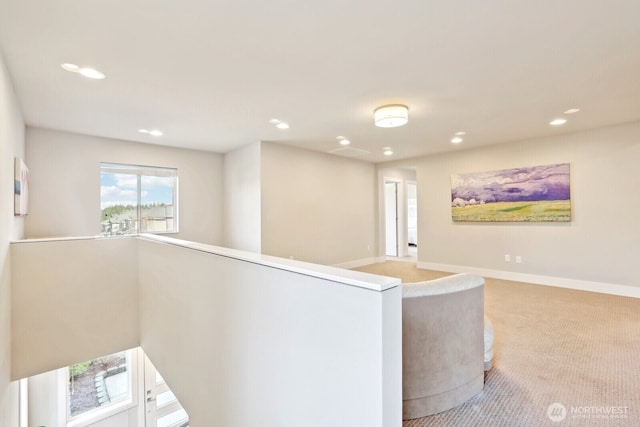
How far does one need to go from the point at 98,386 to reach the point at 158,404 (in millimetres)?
1213

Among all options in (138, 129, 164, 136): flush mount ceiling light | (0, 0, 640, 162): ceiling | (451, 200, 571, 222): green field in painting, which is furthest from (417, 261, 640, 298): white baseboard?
(138, 129, 164, 136): flush mount ceiling light

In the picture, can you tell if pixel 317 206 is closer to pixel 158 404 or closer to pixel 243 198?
pixel 243 198

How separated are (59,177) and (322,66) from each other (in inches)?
167

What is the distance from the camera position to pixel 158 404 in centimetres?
592

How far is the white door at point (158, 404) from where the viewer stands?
566cm

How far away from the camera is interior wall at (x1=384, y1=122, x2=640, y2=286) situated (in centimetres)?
411

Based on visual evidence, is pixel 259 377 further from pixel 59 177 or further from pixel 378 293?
pixel 59 177

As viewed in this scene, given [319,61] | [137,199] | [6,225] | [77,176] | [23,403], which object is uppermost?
[319,61]

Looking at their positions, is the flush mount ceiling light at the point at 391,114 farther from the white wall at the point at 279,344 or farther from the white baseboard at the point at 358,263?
the white baseboard at the point at 358,263

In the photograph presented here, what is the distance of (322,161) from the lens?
5875 millimetres

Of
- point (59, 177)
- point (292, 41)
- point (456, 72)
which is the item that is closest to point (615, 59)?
point (456, 72)

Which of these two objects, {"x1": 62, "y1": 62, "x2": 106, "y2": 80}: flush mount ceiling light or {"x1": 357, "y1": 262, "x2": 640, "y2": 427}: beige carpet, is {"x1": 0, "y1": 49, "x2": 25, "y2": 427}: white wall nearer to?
{"x1": 62, "y1": 62, "x2": 106, "y2": 80}: flush mount ceiling light

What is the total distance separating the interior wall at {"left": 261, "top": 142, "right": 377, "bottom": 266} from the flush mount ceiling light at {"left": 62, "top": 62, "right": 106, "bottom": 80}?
2.54 meters

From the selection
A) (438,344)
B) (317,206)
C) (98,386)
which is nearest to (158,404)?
(98,386)
